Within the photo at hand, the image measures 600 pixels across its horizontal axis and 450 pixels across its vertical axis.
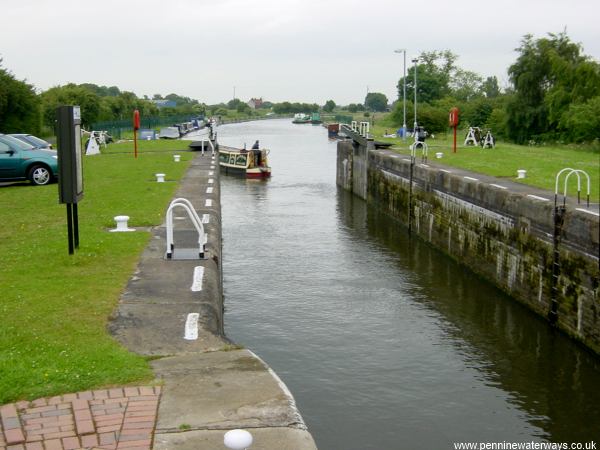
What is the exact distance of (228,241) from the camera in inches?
832

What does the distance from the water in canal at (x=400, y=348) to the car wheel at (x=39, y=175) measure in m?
5.49

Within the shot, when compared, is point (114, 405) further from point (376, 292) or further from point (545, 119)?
Result: point (545, 119)

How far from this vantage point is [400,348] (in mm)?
12008

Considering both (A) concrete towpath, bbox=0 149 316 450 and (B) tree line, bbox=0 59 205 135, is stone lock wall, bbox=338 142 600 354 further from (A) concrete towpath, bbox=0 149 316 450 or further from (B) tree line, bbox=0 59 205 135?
(B) tree line, bbox=0 59 205 135

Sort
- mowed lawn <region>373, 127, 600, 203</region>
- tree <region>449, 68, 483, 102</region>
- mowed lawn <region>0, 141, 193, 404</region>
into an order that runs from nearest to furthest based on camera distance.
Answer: mowed lawn <region>0, 141, 193, 404</region>, mowed lawn <region>373, 127, 600, 203</region>, tree <region>449, 68, 483, 102</region>

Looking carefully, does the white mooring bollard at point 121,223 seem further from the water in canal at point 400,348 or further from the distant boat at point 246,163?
the distant boat at point 246,163

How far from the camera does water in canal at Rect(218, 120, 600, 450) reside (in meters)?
9.23

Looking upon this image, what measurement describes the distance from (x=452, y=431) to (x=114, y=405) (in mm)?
4715

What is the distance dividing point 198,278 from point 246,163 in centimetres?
3041

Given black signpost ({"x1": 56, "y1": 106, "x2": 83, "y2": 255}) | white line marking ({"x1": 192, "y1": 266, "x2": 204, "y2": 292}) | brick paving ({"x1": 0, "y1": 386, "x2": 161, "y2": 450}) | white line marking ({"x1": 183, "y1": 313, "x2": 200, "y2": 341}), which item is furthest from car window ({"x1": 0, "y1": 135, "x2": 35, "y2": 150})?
brick paving ({"x1": 0, "y1": 386, "x2": 161, "y2": 450})

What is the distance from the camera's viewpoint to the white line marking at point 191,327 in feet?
24.6

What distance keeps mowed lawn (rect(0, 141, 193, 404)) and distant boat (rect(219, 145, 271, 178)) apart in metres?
19.9

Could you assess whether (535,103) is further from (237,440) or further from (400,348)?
(237,440)

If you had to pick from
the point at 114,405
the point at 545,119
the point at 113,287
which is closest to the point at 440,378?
the point at 113,287
